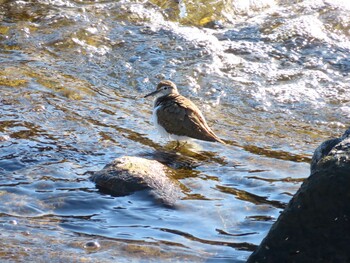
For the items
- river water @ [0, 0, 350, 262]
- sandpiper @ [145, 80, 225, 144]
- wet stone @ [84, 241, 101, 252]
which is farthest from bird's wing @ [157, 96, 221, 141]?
wet stone @ [84, 241, 101, 252]

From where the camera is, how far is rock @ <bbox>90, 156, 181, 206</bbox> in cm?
715

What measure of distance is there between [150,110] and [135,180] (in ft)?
11.1

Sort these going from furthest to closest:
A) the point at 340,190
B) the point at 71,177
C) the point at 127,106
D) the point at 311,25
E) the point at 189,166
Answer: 1. the point at 311,25
2. the point at 127,106
3. the point at 189,166
4. the point at 71,177
5. the point at 340,190

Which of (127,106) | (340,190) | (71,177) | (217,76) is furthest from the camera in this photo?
(217,76)

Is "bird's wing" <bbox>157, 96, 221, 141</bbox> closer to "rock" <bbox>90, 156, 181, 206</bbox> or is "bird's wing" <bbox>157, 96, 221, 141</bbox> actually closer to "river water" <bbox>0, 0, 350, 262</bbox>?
"river water" <bbox>0, 0, 350, 262</bbox>

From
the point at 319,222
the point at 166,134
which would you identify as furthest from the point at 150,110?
the point at 319,222

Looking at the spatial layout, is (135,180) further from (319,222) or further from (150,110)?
(150,110)

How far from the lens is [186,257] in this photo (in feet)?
19.1

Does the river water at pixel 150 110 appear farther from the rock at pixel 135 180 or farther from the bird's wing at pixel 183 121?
the bird's wing at pixel 183 121

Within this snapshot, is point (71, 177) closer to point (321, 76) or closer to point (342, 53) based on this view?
point (321, 76)

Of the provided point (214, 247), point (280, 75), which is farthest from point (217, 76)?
point (214, 247)

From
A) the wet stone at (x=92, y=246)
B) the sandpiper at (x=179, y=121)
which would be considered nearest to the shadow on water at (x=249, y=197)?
the sandpiper at (x=179, y=121)

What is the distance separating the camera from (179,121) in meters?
9.15

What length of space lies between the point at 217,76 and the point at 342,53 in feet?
8.04
